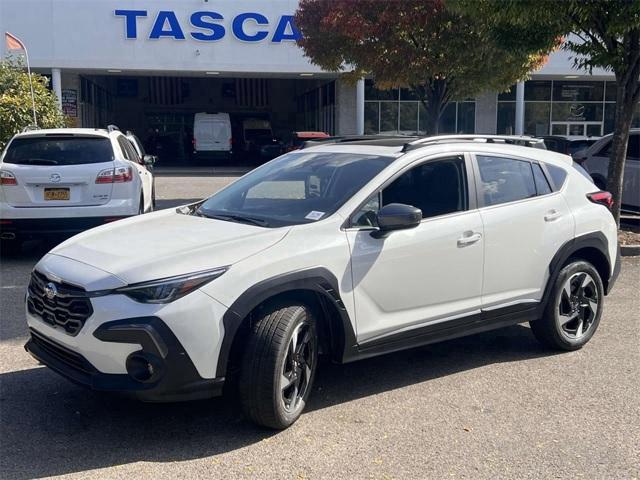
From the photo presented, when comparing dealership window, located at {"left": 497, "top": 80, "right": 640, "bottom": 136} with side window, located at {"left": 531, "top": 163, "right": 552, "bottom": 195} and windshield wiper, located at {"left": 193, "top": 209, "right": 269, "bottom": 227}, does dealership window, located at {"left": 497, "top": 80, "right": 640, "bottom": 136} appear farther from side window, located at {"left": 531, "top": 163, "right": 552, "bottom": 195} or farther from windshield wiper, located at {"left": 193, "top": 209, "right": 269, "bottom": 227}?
windshield wiper, located at {"left": 193, "top": 209, "right": 269, "bottom": 227}

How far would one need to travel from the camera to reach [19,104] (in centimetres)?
1391

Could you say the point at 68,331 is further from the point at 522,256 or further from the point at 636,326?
the point at 636,326

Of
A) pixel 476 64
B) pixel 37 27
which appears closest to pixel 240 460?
pixel 476 64

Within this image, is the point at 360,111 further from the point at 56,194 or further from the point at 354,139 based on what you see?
the point at 354,139

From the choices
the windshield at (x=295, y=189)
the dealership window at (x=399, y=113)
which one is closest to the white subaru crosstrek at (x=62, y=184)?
the windshield at (x=295, y=189)

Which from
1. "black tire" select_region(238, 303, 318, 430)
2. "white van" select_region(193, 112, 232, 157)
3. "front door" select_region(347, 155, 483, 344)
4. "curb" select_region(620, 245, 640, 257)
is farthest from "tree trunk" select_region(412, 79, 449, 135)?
"white van" select_region(193, 112, 232, 157)

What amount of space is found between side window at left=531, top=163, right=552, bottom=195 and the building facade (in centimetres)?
1826

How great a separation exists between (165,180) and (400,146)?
1881 centimetres

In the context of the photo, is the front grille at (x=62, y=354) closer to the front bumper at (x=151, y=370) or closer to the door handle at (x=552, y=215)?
the front bumper at (x=151, y=370)

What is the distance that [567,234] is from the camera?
5.50 m

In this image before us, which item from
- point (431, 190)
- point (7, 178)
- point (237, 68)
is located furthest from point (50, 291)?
point (237, 68)

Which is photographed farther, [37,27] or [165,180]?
[37,27]

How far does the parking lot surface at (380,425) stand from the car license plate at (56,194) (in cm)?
347

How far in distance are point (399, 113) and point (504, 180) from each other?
2732 centimetres
